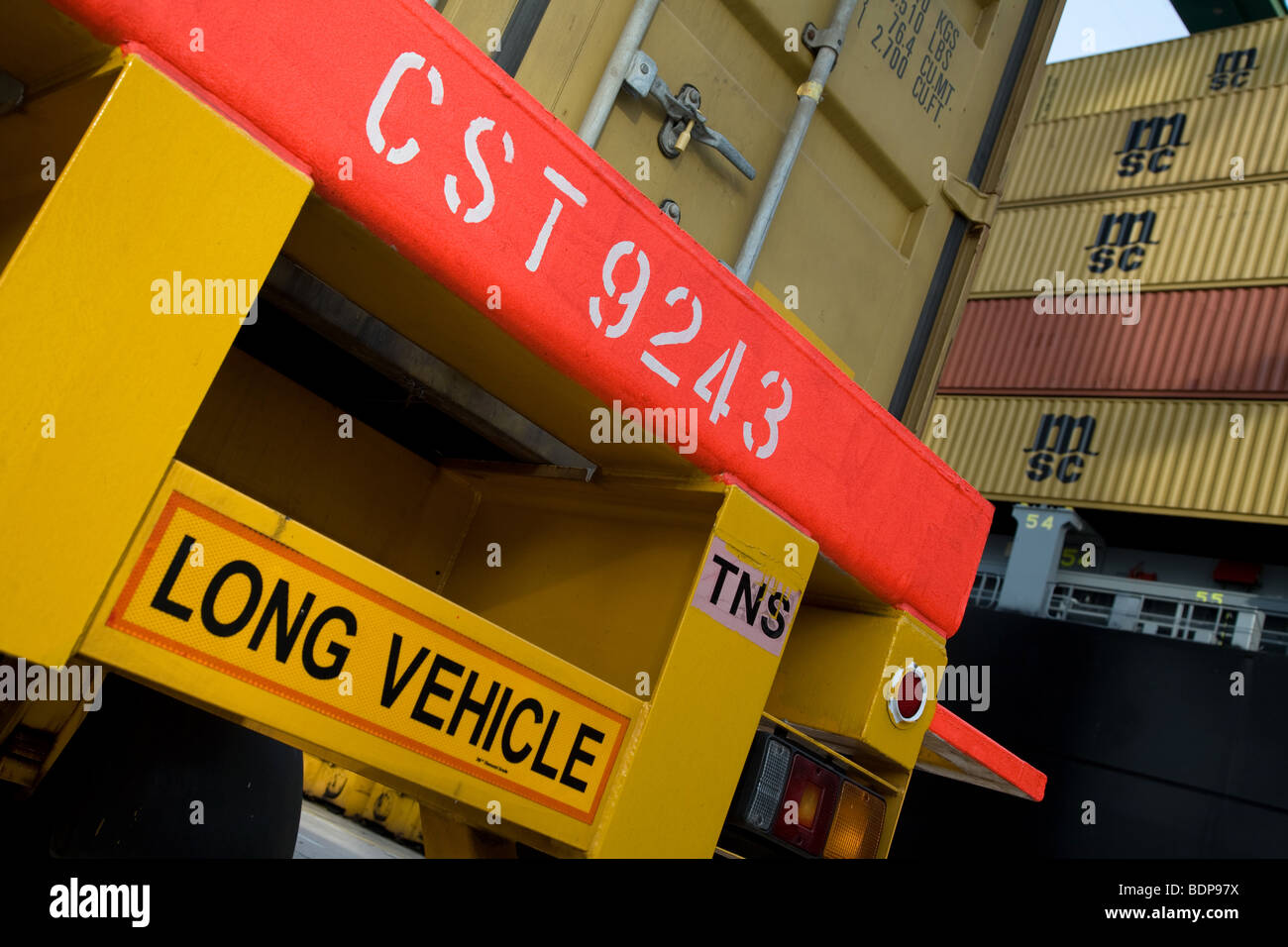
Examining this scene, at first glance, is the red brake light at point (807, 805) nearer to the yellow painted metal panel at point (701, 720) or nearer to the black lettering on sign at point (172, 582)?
the yellow painted metal panel at point (701, 720)

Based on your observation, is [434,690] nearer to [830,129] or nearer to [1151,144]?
[830,129]

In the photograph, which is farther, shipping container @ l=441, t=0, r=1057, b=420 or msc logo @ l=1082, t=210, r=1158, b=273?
msc logo @ l=1082, t=210, r=1158, b=273

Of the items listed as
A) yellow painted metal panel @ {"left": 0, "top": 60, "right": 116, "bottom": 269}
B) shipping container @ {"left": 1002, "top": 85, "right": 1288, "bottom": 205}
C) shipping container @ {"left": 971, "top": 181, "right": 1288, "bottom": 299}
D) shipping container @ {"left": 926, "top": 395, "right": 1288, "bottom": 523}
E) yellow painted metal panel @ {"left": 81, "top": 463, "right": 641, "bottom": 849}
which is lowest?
yellow painted metal panel @ {"left": 81, "top": 463, "right": 641, "bottom": 849}

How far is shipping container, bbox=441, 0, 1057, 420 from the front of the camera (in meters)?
2.61

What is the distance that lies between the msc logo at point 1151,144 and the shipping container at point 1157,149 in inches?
0.6

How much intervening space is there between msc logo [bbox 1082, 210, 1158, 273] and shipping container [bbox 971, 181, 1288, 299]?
0.02m

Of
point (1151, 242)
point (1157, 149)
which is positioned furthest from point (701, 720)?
point (1157, 149)

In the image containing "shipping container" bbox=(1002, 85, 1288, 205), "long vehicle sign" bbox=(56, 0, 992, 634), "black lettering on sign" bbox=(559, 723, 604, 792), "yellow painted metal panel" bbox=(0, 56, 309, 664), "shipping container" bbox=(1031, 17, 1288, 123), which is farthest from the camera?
"shipping container" bbox=(1031, 17, 1288, 123)

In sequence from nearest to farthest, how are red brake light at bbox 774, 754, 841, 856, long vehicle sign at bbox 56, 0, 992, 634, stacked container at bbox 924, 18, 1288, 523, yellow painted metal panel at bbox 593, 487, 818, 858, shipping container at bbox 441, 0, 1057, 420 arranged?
1. long vehicle sign at bbox 56, 0, 992, 634
2. yellow painted metal panel at bbox 593, 487, 818, 858
3. shipping container at bbox 441, 0, 1057, 420
4. red brake light at bbox 774, 754, 841, 856
5. stacked container at bbox 924, 18, 1288, 523

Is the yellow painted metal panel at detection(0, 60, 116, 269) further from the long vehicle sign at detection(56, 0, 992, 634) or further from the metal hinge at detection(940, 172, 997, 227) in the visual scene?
the metal hinge at detection(940, 172, 997, 227)

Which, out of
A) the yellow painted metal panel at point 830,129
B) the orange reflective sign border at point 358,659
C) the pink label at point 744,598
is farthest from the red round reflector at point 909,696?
the orange reflective sign border at point 358,659

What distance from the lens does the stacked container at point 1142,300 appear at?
14.7m

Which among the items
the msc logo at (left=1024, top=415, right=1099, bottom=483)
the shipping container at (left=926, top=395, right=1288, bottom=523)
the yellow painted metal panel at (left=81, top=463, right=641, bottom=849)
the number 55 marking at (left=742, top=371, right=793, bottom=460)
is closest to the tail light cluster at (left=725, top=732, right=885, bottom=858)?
the yellow painted metal panel at (left=81, top=463, right=641, bottom=849)
